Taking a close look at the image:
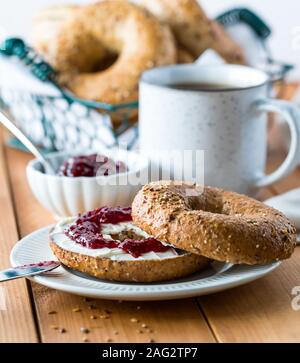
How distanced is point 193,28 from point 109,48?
217 millimetres

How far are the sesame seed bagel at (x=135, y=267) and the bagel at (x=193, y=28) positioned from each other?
0.88 meters

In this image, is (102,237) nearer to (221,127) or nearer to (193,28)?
(221,127)

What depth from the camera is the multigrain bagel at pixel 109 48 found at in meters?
1.75

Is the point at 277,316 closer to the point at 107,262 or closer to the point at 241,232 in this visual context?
the point at 241,232

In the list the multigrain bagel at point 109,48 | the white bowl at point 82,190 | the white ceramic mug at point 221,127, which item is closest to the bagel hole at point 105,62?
the multigrain bagel at point 109,48

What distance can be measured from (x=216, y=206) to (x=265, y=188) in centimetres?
48

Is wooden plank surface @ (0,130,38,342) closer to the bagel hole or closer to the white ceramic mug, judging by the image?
the white ceramic mug

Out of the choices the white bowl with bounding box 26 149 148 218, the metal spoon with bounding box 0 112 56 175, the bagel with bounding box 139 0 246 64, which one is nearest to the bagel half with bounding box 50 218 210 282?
the white bowl with bounding box 26 149 148 218

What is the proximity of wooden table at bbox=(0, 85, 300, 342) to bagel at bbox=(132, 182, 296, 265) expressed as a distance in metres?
0.08

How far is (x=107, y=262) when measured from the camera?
1063mm

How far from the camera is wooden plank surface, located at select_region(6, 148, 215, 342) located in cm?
100

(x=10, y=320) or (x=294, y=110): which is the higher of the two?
(x=294, y=110)

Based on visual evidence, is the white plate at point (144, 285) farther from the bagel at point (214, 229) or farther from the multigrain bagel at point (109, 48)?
the multigrain bagel at point (109, 48)

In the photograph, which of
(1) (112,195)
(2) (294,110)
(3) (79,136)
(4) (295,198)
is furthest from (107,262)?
(3) (79,136)
